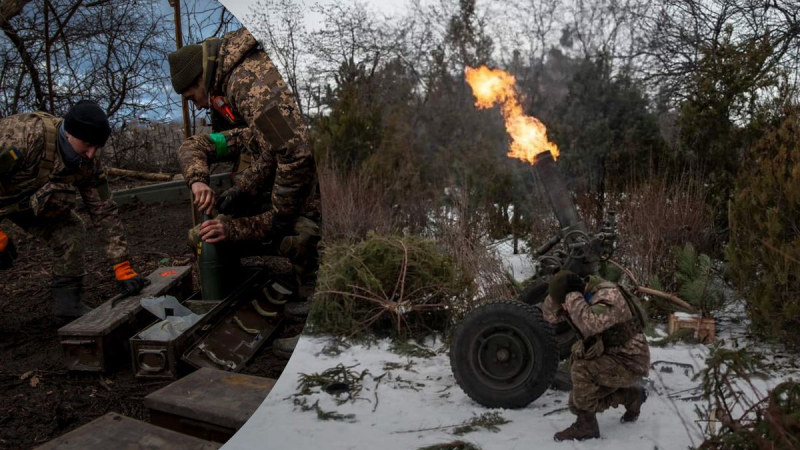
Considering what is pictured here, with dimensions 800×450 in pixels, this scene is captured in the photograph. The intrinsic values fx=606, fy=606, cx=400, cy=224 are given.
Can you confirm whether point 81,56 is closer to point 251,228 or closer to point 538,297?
point 251,228

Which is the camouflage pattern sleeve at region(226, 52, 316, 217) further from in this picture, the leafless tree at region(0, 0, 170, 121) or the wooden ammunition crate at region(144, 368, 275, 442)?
the wooden ammunition crate at region(144, 368, 275, 442)

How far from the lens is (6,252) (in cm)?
87

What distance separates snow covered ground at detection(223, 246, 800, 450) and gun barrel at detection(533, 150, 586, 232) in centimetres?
55

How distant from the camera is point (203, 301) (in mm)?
1011

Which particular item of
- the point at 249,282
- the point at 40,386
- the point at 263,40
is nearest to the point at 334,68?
the point at 263,40

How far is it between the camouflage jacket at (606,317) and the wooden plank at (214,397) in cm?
134

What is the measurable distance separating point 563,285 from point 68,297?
163cm

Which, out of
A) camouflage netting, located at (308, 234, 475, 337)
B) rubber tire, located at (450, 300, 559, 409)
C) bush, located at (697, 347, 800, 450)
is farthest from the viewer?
rubber tire, located at (450, 300, 559, 409)

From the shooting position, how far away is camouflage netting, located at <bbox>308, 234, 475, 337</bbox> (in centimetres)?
178

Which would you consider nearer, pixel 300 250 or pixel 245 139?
pixel 245 139

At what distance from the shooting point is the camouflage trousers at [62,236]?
0.87m

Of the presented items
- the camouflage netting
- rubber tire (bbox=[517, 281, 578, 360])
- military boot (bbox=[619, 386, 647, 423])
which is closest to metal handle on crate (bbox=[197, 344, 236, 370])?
the camouflage netting

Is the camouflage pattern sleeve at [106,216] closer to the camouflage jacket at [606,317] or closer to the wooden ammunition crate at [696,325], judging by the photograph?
the camouflage jacket at [606,317]

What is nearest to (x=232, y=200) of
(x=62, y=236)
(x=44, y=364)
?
(x=62, y=236)
